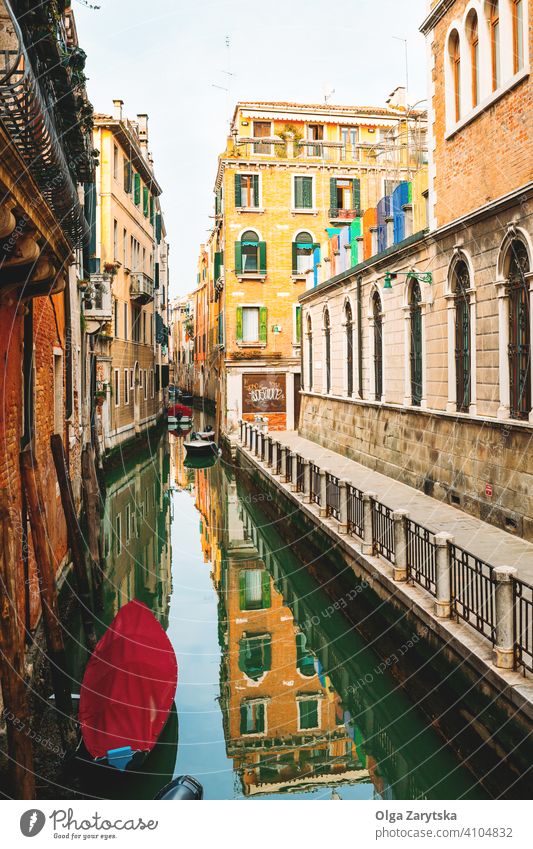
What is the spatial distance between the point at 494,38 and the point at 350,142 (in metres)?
23.1

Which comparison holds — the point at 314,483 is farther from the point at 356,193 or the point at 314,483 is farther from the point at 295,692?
the point at 356,193

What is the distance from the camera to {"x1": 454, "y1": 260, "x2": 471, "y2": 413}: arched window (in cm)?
1155

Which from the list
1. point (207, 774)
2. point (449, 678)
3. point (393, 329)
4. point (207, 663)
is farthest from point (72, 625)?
point (393, 329)

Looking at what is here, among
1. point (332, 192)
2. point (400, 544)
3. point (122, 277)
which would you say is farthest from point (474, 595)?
point (332, 192)

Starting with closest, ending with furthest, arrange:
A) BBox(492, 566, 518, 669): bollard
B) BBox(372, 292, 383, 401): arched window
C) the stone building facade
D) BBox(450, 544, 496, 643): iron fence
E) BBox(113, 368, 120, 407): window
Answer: BBox(492, 566, 518, 669): bollard < BBox(450, 544, 496, 643): iron fence < the stone building facade < BBox(372, 292, 383, 401): arched window < BBox(113, 368, 120, 407): window

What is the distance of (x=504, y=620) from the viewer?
219 inches

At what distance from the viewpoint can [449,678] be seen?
649 centimetres

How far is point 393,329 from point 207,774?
34.5 ft

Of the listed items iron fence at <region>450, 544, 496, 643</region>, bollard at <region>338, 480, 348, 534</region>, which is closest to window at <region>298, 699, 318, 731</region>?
iron fence at <region>450, 544, 496, 643</region>

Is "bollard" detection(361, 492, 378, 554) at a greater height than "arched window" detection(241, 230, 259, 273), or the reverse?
"arched window" detection(241, 230, 259, 273)

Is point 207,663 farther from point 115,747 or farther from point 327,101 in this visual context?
point 327,101

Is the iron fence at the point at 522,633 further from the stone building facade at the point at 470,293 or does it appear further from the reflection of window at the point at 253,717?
the stone building facade at the point at 470,293

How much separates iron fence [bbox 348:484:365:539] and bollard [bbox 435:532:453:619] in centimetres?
323

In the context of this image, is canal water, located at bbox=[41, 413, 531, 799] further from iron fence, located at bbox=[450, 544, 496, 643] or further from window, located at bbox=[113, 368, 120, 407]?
window, located at bbox=[113, 368, 120, 407]
